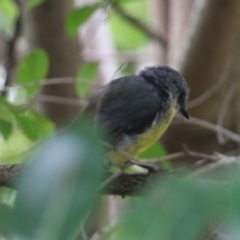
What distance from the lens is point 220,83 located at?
188 centimetres

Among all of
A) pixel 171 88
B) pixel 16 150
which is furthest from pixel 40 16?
pixel 171 88

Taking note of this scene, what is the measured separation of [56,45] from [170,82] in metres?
0.58

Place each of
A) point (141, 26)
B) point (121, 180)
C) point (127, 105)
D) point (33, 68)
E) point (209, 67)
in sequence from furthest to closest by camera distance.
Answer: point (141, 26) → point (209, 67) → point (33, 68) → point (127, 105) → point (121, 180)

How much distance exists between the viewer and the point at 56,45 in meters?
1.96

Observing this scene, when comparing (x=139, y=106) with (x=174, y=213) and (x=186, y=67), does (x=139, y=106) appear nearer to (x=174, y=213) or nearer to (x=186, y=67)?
(x=186, y=67)

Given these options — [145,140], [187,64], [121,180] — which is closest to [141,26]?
[187,64]

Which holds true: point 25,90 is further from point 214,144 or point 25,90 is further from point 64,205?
point 64,205

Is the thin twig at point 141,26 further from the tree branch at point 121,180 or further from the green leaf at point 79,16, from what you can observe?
the tree branch at point 121,180

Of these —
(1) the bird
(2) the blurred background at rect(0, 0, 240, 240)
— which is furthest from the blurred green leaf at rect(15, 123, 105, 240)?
(2) the blurred background at rect(0, 0, 240, 240)

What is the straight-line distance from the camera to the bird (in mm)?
1284

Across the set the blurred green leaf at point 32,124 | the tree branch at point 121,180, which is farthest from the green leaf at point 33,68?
the tree branch at point 121,180

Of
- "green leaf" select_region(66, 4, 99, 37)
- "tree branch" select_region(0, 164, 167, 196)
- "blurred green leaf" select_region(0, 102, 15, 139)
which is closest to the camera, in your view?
"tree branch" select_region(0, 164, 167, 196)

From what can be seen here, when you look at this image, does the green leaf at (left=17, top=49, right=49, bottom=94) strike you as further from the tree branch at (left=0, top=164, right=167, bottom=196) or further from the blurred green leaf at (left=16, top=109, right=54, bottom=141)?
the tree branch at (left=0, top=164, right=167, bottom=196)

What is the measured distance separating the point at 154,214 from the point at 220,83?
156 cm
